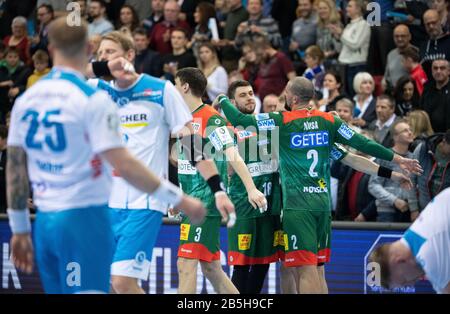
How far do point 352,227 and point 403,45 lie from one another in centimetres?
416

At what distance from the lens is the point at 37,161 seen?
6.42 metres

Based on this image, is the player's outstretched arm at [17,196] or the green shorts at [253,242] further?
the green shorts at [253,242]

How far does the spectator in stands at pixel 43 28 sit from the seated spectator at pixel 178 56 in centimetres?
285

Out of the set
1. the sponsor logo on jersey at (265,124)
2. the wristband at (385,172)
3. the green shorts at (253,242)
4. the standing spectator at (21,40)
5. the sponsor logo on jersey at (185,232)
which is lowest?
the green shorts at (253,242)

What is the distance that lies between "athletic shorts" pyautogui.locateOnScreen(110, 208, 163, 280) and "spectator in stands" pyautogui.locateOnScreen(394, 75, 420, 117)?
7.21 meters

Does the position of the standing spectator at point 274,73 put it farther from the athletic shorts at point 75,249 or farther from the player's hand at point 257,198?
the athletic shorts at point 75,249

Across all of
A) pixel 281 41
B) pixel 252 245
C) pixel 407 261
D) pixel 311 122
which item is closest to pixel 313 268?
pixel 252 245

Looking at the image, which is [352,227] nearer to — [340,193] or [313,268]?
[340,193]

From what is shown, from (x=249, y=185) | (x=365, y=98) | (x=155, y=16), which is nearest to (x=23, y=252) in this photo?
(x=249, y=185)

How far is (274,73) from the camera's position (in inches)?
615

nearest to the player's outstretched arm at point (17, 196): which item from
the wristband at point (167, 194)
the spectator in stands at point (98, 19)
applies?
the wristband at point (167, 194)

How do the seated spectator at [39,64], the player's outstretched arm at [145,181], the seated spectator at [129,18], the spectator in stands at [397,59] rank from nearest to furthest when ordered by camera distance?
the player's outstretched arm at [145,181]
the spectator in stands at [397,59]
the seated spectator at [39,64]
the seated spectator at [129,18]

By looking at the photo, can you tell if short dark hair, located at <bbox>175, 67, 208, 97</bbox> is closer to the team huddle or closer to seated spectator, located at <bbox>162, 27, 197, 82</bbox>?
the team huddle

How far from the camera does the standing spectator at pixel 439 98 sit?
45.5ft
